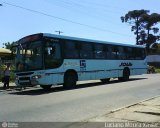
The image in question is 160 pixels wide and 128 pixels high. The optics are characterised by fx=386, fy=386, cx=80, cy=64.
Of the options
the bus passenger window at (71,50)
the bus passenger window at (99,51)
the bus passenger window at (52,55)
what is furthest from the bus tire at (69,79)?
the bus passenger window at (99,51)

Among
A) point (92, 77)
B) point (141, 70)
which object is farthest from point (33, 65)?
point (141, 70)

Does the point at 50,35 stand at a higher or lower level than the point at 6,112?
higher

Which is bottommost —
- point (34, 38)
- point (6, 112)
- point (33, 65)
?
point (6, 112)

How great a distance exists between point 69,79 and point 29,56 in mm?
3017

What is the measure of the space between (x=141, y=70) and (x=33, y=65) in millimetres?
13743

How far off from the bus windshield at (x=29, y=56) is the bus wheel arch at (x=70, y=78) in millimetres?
2369

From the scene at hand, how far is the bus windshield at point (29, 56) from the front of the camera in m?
20.4

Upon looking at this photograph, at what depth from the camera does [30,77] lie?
20.3 meters

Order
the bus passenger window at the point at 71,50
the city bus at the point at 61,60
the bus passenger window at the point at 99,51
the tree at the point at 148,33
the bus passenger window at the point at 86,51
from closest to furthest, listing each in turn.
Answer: the city bus at the point at 61,60 → the bus passenger window at the point at 71,50 → the bus passenger window at the point at 86,51 → the bus passenger window at the point at 99,51 → the tree at the point at 148,33

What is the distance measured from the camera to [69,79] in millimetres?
22422

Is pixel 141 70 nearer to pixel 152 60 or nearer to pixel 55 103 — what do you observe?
pixel 55 103

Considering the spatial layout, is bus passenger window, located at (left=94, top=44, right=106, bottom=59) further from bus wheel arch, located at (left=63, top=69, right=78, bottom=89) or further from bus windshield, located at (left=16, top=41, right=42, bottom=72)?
bus windshield, located at (left=16, top=41, right=42, bottom=72)

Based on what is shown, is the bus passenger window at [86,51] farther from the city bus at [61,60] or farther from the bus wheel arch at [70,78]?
the bus wheel arch at [70,78]

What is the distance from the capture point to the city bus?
20.4 metres
